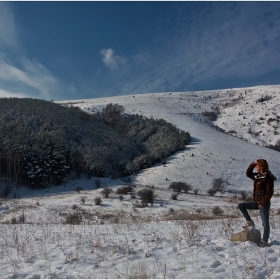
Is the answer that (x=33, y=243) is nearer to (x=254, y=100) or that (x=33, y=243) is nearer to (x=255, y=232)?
(x=255, y=232)

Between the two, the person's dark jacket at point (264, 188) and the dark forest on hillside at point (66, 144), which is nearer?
the person's dark jacket at point (264, 188)

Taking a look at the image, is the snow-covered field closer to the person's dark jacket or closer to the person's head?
the person's dark jacket

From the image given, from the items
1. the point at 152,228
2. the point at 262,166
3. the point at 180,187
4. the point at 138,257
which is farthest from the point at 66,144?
the point at 262,166

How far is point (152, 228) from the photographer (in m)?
9.21

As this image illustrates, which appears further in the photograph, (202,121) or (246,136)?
(202,121)

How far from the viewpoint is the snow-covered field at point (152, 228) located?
5148mm

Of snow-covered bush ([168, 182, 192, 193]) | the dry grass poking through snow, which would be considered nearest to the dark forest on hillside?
snow-covered bush ([168, 182, 192, 193])

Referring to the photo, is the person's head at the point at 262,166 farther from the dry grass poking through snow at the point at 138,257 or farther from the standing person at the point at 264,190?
the dry grass poking through snow at the point at 138,257

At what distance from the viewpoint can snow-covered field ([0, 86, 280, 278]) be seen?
16.9 ft

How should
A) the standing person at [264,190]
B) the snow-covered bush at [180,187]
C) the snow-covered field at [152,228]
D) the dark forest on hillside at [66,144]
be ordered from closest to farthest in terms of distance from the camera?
the snow-covered field at [152,228] → the standing person at [264,190] → the snow-covered bush at [180,187] → the dark forest on hillside at [66,144]

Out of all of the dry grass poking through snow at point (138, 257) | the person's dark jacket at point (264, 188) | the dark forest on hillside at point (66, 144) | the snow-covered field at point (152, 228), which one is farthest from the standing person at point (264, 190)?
the dark forest on hillside at point (66, 144)

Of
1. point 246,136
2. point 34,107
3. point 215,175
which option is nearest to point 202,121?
point 246,136

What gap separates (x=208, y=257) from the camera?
5.58 m

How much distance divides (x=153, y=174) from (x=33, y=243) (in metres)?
27.9
